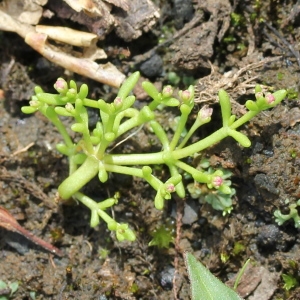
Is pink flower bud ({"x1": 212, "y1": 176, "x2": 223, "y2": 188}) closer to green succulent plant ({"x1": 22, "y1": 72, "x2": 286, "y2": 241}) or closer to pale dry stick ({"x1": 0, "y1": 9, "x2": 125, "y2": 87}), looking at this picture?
green succulent plant ({"x1": 22, "y1": 72, "x2": 286, "y2": 241})

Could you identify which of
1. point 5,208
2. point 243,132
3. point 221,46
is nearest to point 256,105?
point 243,132

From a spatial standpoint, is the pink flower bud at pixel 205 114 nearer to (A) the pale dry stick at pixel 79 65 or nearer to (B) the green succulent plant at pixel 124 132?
(B) the green succulent plant at pixel 124 132

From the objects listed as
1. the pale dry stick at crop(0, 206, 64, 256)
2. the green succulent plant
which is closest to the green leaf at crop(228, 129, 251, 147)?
the green succulent plant

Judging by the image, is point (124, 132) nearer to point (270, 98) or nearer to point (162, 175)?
point (162, 175)

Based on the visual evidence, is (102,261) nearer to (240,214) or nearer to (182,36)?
(240,214)

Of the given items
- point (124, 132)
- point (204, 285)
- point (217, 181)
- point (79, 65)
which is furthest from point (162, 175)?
point (79, 65)

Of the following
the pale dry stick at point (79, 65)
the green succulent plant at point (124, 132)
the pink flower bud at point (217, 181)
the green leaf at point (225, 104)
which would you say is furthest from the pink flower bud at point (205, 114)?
the pale dry stick at point (79, 65)
